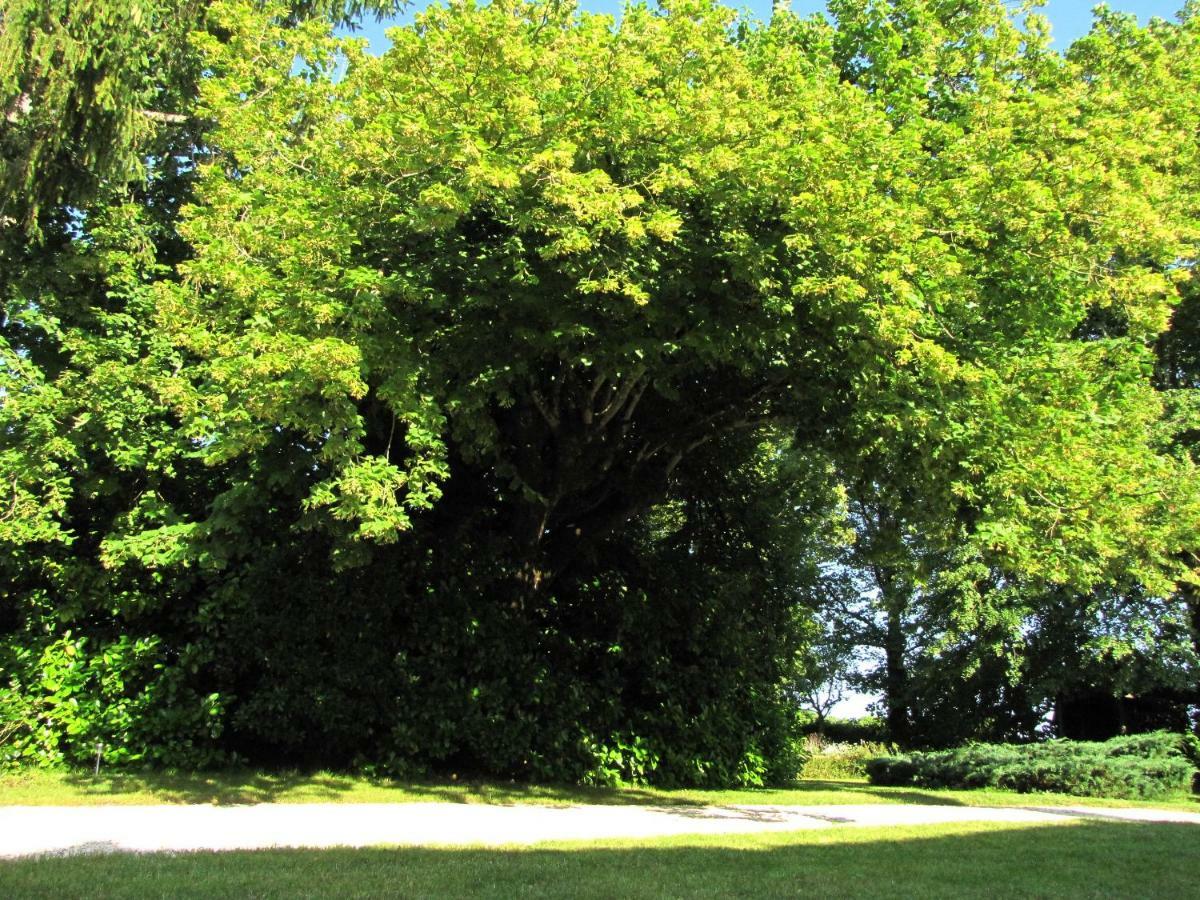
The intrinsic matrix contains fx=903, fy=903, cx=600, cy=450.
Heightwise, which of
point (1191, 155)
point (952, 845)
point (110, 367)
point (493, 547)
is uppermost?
point (1191, 155)

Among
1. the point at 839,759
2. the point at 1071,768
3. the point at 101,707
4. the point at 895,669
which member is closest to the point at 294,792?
the point at 101,707

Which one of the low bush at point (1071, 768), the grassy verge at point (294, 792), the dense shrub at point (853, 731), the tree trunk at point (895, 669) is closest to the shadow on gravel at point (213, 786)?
the grassy verge at point (294, 792)

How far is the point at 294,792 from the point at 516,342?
5.83 m

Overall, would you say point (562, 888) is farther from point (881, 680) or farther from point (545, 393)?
point (881, 680)

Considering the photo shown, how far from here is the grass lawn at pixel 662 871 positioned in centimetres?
540

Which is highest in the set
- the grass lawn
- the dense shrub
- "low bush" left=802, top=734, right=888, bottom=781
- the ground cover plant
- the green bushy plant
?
the ground cover plant

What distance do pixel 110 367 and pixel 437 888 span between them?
7.62 meters

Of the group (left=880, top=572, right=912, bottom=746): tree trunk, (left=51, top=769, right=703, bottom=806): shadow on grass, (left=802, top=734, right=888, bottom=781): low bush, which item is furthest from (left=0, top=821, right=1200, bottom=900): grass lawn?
(left=880, top=572, right=912, bottom=746): tree trunk

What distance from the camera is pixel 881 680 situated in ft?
97.6

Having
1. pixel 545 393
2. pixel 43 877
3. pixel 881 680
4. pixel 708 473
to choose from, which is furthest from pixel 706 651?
pixel 881 680

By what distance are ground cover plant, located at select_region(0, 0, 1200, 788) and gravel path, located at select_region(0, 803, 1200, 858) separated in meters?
2.29

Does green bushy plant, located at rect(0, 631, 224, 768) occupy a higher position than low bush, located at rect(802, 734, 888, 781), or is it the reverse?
green bushy plant, located at rect(0, 631, 224, 768)

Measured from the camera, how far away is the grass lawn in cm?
540

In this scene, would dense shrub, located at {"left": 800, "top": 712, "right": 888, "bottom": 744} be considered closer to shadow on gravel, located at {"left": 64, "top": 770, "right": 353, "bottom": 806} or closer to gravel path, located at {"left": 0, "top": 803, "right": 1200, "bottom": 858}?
gravel path, located at {"left": 0, "top": 803, "right": 1200, "bottom": 858}
